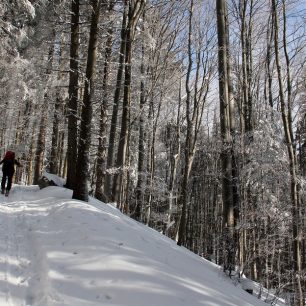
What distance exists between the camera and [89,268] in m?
5.44

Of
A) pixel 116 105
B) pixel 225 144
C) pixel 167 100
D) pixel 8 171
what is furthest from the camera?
pixel 167 100

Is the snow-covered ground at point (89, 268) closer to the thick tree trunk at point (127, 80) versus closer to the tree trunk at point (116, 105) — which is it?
the thick tree trunk at point (127, 80)

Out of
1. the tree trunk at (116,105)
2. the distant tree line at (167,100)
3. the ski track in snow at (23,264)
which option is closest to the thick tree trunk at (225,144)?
the distant tree line at (167,100)

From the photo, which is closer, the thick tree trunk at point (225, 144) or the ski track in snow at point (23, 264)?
the ski track in snow at point (23, 264)

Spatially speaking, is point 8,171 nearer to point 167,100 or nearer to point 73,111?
point 73,111

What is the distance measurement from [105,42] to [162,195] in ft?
40.7

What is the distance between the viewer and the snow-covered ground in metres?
4.70

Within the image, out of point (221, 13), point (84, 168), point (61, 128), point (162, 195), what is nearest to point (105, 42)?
point (61, 128)

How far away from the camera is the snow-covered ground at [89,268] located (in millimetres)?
4703

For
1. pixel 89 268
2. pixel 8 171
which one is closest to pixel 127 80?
pixel 8 171

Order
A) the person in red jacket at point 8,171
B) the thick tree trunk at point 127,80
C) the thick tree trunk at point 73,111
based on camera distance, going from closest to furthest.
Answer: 1. the thick tree trunk at point 73,111
2. the person in red jacket at point 8,171
3. the thick tree trunk at point 127,80

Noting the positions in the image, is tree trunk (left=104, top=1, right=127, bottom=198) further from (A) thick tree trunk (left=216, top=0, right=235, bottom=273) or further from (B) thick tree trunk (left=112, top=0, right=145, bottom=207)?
(A) thick tree trunk (left=216, top=0, right=235, bottom=273)

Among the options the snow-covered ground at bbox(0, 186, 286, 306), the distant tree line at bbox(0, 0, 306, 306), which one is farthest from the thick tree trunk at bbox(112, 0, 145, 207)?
the snow-covered ground at bbox(0, 186, 286, 306)

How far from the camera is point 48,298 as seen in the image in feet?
14.8
